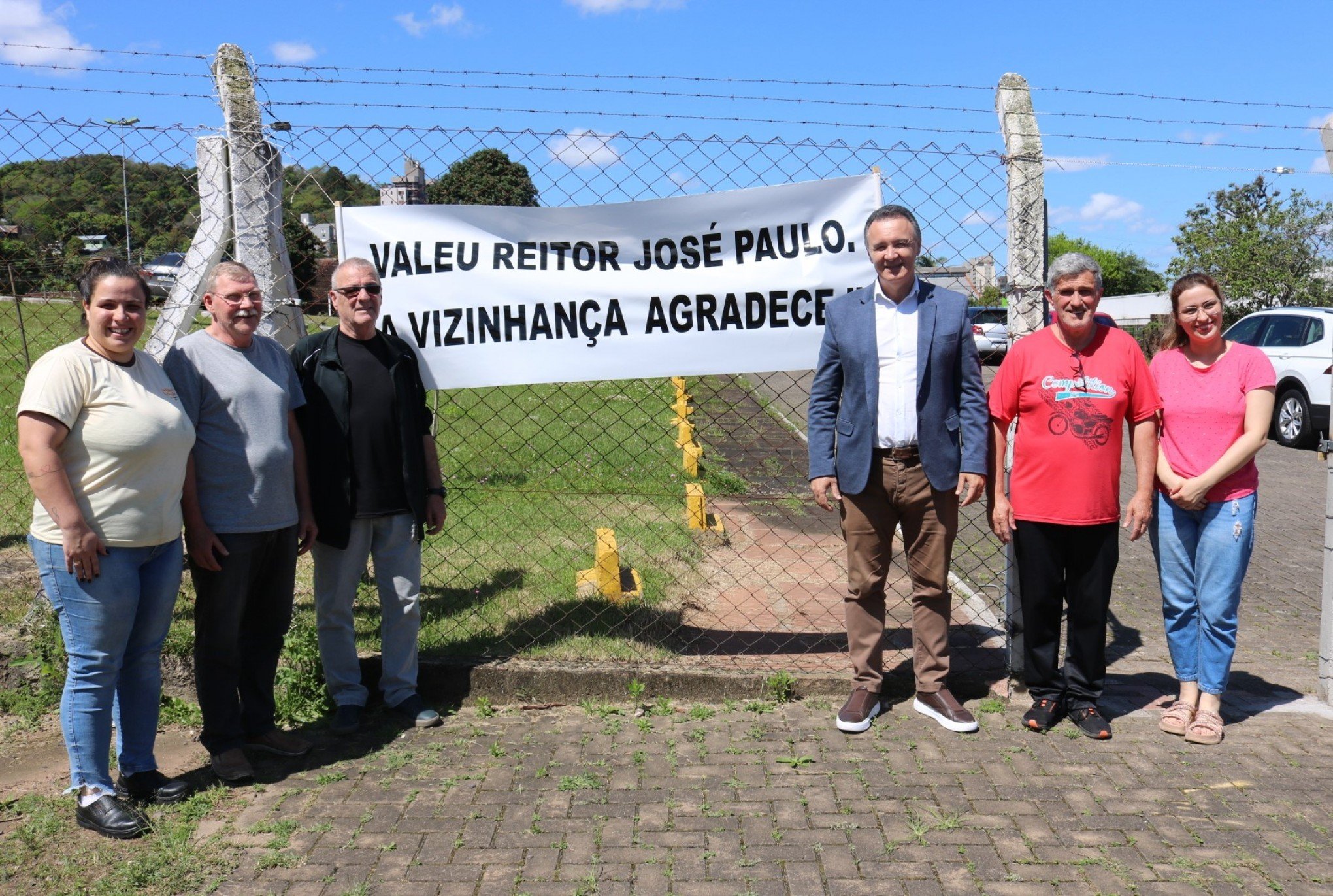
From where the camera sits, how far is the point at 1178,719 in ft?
14.2

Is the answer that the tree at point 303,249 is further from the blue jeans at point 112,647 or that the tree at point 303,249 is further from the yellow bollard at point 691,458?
the yellow bollard at point 691,458

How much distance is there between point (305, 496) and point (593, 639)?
1.73m

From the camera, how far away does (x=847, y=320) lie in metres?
4.23

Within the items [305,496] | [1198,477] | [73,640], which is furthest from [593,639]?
[1198,477]

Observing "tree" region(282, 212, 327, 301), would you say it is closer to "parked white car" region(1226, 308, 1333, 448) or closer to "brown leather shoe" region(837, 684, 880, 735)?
"brown leather shoe" region(837, 684, 880, 735)

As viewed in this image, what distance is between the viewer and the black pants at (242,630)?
3.89m

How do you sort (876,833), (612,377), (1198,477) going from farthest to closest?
(612,377) → (1198,477) → (876,833)

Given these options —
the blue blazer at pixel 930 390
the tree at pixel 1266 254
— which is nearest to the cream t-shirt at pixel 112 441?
the blue blazer at pixel 930 390

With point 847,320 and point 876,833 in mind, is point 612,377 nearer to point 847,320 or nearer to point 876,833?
point 847,320

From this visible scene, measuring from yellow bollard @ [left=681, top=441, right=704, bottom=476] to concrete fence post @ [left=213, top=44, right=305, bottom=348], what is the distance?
18.9ft

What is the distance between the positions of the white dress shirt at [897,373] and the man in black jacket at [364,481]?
71.6 inches

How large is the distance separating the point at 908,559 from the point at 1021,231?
4.78ft

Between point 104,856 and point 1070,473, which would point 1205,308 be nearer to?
point 1070,473

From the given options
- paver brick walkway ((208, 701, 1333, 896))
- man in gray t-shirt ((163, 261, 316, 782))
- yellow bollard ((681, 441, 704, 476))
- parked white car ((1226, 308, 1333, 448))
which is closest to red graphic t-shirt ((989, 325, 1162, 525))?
paver brick walkway ((208, 701, 1333, 896))
